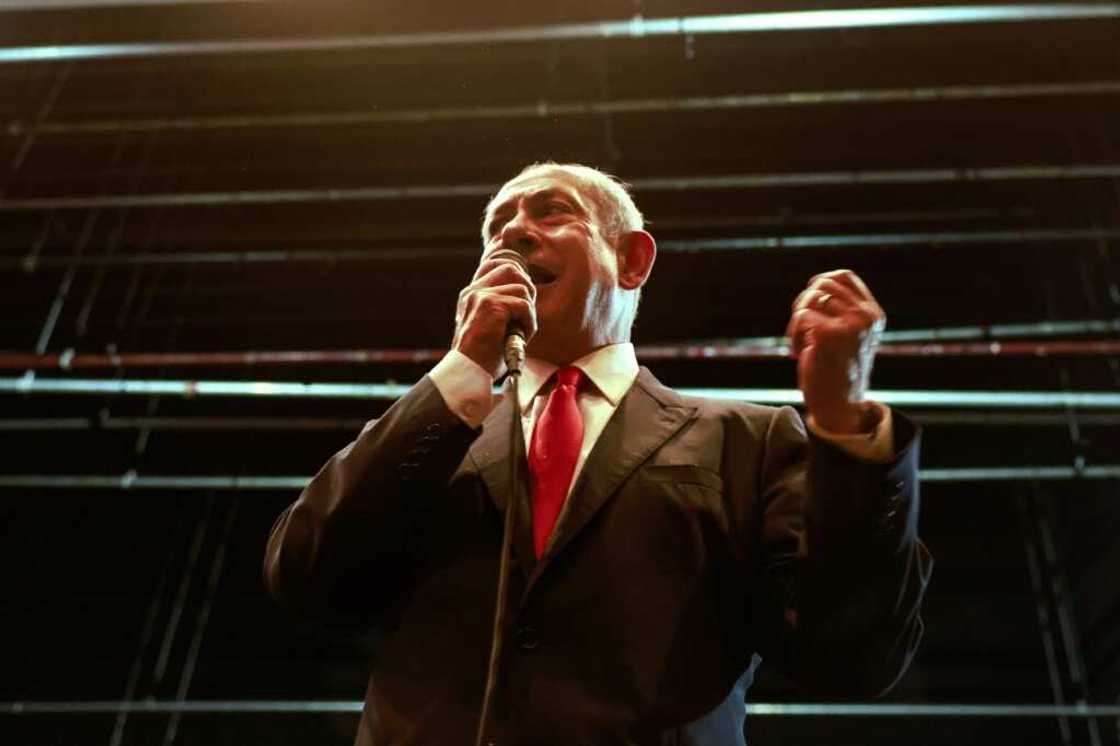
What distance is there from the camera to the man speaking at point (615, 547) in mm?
875

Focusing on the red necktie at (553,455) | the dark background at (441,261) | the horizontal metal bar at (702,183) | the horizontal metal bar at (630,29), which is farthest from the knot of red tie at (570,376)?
the horizontal metal bar at (702,183)

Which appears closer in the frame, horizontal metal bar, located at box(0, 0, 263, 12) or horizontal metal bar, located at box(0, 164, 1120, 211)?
horizontal metal bar, located at box(0, 0, 263, 12)

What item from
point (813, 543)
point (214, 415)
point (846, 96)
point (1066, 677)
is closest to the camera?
point (813, 543)

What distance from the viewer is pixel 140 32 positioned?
3.36 meters

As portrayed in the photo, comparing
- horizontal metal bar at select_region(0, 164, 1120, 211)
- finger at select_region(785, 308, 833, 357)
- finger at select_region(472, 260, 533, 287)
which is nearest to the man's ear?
finger at select_region(472, 260, 533, 287)

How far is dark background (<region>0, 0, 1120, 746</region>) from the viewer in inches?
138

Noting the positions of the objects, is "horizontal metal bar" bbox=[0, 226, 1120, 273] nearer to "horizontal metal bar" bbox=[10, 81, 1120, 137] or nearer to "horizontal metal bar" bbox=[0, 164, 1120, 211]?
"horizontal metal bar" bbox=[0, 164, 1120, 211]

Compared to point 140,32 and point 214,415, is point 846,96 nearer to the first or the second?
point 140,32

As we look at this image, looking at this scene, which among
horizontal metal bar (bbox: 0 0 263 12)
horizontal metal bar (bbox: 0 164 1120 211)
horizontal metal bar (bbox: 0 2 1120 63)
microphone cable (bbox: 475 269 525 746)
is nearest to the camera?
microphone cable (bbox: 475 269 525 746)

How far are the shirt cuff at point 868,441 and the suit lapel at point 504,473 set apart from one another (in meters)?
0.31

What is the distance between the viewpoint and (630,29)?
119 inches

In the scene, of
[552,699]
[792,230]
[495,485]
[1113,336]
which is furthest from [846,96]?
[552,699]

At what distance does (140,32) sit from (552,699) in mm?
3192

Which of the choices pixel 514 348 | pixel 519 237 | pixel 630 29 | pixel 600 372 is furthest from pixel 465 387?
pixel 630 29
